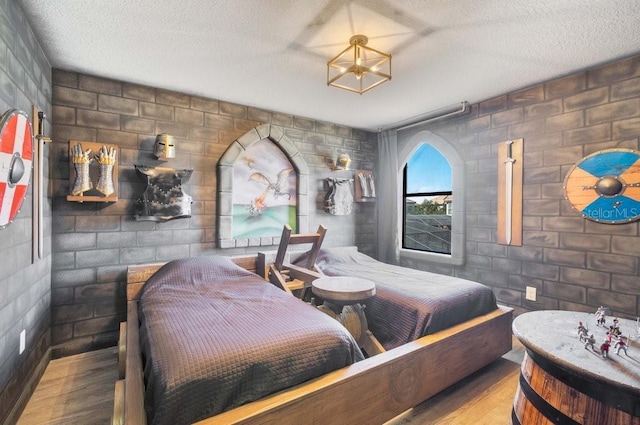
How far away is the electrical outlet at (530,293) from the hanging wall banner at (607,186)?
2.65ft

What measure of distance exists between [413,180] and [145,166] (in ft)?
10.7

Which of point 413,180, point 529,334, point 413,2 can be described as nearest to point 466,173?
point 413,180

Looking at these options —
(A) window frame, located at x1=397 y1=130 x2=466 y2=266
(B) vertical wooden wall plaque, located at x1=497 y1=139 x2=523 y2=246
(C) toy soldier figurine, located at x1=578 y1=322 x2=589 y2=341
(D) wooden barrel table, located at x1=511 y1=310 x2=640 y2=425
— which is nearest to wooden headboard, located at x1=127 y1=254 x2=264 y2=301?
(D) wooden barrel table, located at x1=511 y1=310 x2=640 y2=425

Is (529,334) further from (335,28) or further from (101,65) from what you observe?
(101,65)

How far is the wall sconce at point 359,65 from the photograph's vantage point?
77.5 inches

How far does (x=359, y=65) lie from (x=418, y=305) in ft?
5.34

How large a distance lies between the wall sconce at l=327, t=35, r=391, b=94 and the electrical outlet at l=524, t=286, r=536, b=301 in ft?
7.88

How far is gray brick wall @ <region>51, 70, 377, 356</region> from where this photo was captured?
2.51m

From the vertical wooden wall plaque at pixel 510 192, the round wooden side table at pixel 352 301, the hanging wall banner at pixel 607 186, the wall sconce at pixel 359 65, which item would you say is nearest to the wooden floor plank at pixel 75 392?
the round wooden side table at pixel 352 301

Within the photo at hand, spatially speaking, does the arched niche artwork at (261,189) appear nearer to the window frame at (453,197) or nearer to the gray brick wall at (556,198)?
the window frame at (453,197)

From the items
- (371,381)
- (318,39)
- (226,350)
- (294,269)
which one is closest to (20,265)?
(226,350)

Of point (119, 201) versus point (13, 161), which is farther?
point (119, 201)

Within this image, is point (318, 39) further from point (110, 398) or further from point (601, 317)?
point (110, 398)

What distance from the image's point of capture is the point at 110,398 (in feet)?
6.32
